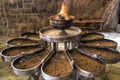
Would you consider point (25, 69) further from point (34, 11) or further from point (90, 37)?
point (34, 11)

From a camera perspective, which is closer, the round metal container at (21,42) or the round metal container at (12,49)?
the round metal container at (12,49)

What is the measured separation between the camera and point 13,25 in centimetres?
→ 401

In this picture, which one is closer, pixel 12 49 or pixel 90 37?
pixel 12 49

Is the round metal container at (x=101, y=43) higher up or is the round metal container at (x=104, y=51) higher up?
the round metal container at (x=101, y=43)

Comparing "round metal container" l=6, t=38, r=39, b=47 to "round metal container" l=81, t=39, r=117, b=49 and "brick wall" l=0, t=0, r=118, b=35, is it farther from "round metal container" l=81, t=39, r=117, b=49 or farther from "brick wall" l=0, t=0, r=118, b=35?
"brick wall" l=0, t=0, r=118, b=35

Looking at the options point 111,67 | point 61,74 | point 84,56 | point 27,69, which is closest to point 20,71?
point 27,69

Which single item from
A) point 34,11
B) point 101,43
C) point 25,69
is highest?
point 34,11

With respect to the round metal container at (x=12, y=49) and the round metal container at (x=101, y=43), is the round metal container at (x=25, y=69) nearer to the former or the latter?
the round metal container at (x=12, y=49)

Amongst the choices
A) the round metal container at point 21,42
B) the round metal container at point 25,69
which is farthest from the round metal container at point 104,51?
the round metal container at point 21,42

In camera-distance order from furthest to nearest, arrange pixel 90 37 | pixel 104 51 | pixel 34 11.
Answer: pixel 34 11
pixel 90 37
pixel 104 51

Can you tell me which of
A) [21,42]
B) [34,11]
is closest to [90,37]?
[21,42]

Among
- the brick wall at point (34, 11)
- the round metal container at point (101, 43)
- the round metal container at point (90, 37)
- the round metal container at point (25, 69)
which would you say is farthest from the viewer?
the brick wall at point (34, 11)

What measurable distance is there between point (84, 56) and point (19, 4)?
7.87 feet

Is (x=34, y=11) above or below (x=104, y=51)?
above
